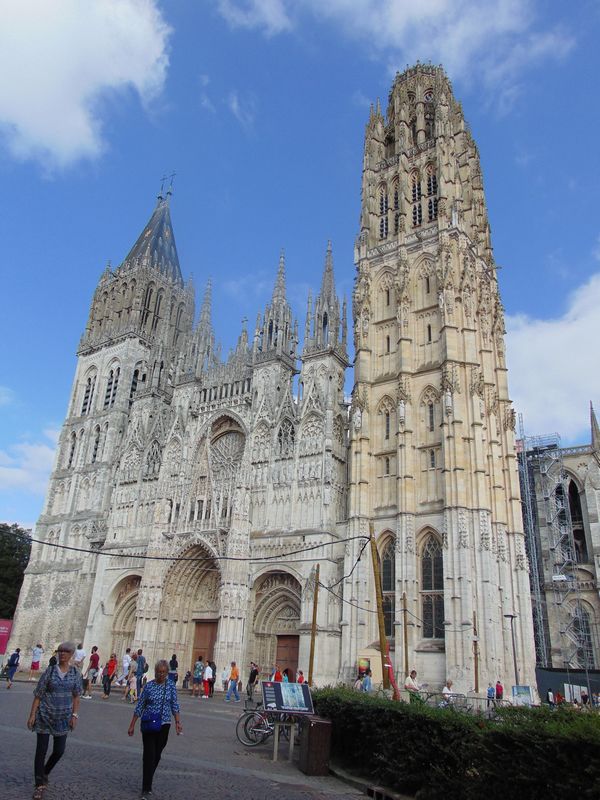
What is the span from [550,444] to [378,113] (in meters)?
28.8

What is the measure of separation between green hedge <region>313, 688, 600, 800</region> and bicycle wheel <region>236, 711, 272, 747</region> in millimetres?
2392

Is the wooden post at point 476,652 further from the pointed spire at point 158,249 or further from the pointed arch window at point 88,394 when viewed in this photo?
the pointed spire at point 158,249

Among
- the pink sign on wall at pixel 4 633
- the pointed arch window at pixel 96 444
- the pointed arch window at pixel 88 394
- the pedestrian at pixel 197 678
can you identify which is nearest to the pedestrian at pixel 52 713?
the pedestrian at pixel 197 678

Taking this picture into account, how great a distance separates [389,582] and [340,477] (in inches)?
260

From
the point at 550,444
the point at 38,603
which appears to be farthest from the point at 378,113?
the point at 38,603

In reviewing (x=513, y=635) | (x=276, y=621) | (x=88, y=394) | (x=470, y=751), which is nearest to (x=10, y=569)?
(x=88, y=394)

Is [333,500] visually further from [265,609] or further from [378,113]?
[378,113]

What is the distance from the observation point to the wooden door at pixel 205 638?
124 feet

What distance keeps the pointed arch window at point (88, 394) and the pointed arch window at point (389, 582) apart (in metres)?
29.0

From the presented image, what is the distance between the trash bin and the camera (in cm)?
1145

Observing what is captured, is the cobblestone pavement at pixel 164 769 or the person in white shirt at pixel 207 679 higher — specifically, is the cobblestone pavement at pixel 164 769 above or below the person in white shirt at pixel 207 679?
below

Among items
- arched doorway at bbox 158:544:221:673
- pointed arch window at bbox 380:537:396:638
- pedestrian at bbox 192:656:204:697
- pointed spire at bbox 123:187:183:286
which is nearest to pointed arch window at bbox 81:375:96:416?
pointed spire at bbox 123:187:183:286

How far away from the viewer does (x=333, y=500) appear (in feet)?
116

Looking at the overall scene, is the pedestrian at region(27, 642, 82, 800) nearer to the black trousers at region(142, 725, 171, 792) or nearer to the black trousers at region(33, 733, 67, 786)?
the black trousers at region(33, 733, 67, 786)
